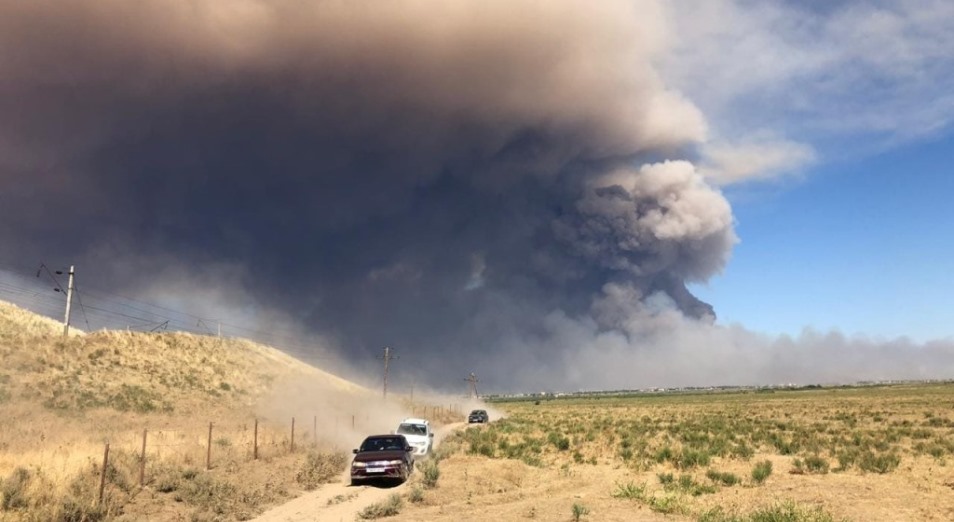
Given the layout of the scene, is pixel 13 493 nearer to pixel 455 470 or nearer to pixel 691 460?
pixel 455 470

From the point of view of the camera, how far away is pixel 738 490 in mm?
18781

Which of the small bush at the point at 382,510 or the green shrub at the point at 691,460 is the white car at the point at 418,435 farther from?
the small bush at the point at 382,510

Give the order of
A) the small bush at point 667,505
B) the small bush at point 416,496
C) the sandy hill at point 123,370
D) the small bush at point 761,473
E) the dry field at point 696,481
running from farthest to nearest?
the sandy hill at point 123,370, the small bush at point 761,473, the small bush at point 416,496, the small bush at point 667,505, the dry field at point 696,481

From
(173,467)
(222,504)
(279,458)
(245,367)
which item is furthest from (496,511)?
(245,367)

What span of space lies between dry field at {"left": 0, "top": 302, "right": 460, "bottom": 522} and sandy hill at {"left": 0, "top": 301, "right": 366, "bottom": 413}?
179mm

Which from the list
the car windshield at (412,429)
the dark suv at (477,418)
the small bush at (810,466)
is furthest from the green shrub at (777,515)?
the dark suv at (477,418)

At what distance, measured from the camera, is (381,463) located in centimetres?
2188

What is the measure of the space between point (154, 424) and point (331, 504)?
92.9ft

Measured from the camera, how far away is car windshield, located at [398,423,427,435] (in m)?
32.8

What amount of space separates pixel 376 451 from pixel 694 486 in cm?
1160

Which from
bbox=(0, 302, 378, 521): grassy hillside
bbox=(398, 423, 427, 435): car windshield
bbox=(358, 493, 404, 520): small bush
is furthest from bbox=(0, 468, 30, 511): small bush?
bbox=(398, 423, 427, 435): car windshield

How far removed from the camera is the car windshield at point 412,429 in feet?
107

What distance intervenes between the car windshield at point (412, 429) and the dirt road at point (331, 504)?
985 cm

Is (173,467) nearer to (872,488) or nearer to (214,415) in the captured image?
(872,488)
